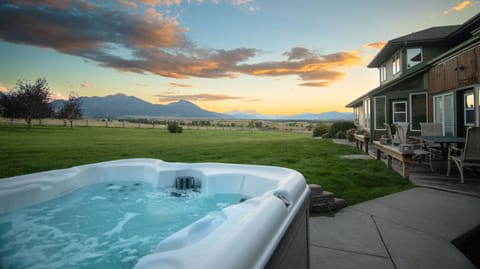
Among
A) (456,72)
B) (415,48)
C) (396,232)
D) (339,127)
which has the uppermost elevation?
(415,48)

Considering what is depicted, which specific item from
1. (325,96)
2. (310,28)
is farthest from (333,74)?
(310,28)

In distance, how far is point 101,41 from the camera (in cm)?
711

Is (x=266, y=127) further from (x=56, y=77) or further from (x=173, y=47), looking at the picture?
(x=56, y=77)

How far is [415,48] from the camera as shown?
9125 mm

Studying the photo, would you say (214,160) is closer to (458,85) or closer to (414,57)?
(458,85)

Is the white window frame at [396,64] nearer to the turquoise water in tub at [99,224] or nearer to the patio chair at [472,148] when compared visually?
the patio chair at [472,148]

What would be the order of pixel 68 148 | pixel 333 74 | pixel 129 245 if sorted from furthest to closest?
pixel 333 74
pixel 68 148
pixel 129 245

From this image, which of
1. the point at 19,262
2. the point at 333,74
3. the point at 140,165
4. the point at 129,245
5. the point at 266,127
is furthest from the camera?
the point at 266,127

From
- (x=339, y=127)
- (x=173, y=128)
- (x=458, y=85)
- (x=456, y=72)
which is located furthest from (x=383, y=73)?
(x=173, y=128)

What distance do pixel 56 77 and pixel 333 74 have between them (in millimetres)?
9523

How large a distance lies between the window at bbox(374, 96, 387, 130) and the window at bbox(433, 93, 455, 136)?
6.94 ft

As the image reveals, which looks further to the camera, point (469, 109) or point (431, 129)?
point (431, 129)

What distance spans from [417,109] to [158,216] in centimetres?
878

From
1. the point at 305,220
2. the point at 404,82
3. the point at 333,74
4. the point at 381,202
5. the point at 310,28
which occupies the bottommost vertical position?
the point at 381,202
